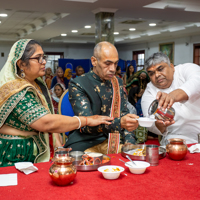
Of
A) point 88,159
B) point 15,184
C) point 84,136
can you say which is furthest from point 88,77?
point 15,184

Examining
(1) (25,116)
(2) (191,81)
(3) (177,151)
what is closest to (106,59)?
(2) (191,81)

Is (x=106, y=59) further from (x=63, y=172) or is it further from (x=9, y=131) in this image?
(x=63, y=172)

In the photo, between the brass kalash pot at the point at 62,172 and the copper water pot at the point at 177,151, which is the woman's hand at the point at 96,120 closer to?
the copper water pot at the point at 177,151

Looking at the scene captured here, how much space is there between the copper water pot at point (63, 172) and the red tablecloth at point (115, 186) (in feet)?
0.12

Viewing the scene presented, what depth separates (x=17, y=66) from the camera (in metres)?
2.02

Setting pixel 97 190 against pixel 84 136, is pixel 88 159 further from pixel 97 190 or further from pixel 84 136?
pixel 84 136

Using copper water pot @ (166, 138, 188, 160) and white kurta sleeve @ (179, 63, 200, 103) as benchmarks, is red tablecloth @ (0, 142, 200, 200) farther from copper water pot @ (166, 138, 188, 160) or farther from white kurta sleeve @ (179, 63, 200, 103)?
white kurta sleeve @ (179, 63, 200, 103)

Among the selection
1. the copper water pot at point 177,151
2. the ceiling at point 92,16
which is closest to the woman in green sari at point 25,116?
the copper water pot at point 177,151

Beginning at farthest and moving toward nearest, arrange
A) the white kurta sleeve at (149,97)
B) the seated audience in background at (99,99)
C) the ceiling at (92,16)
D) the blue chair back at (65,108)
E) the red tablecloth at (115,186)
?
the ceiling at (92,16)
the white kurta sleeve at (149,97)
the blue chair back at (65,108)
the seated audience in background at (99,99)
the red tablecloth at (115,186)

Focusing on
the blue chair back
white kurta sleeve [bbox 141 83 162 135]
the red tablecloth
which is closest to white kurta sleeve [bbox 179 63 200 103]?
white kurta sleeve [bbox 141 83 162 135]

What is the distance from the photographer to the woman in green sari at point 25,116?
1.82 metres

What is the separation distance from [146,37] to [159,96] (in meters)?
13.3

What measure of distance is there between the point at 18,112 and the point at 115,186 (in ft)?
2.84

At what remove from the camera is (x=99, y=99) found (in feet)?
7.81
